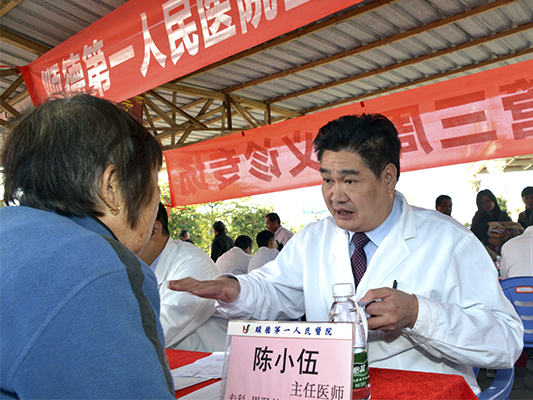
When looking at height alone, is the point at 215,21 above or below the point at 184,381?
above

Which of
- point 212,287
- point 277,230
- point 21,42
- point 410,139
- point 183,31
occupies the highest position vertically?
point 21,42

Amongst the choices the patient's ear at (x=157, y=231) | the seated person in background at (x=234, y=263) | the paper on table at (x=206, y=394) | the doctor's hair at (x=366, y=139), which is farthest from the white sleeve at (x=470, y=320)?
the seated person in background at (x=234, y=263)

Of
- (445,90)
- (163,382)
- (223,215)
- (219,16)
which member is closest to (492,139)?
(445,90)

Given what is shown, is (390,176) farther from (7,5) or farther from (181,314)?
(7,5)

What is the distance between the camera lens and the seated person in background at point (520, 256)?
3.18 meters

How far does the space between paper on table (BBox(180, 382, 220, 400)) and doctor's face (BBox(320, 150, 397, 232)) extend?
85 centimetres

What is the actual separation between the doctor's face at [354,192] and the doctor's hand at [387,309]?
54 centimetres

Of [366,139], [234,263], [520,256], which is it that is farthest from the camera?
[234,263]

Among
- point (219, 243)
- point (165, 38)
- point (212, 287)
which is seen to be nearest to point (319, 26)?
point (165, 38)

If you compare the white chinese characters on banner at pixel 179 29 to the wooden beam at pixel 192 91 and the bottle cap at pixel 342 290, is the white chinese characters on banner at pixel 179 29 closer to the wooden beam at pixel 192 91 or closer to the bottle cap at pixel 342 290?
the bottle cap at pixel 342 290

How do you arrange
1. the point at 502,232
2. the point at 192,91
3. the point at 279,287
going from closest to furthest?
the point at 279,287
the point at 502,232
the point at 192,91

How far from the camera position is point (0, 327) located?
0.59 meters

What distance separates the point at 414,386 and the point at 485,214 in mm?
4373

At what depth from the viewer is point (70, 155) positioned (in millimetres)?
806
